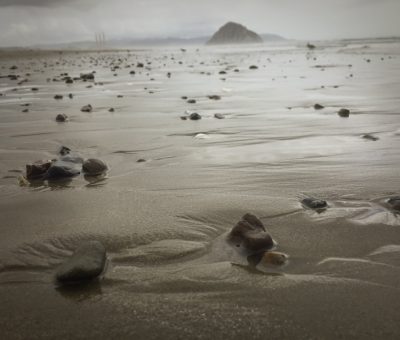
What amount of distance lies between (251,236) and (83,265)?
808mm

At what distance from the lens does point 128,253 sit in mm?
1908

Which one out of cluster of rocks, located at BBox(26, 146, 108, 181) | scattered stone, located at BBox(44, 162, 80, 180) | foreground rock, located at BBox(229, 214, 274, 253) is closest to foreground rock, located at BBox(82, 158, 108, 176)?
cluster of rocks, located at BBox(26, 146, 108, 181)

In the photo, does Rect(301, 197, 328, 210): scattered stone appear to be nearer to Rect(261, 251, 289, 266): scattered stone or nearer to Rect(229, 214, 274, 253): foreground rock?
Rect(229, 214, 274, 253): foreground rock

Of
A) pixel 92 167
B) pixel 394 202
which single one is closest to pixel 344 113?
pixel 394 202

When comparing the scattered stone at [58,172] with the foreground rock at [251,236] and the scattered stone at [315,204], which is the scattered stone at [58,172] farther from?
the scattered stone at [315,204]

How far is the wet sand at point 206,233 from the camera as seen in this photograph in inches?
55.8

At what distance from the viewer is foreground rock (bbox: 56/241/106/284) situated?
1.63 meters

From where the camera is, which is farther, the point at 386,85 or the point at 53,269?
the point at 386,85

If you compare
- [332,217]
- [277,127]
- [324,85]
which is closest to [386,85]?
[324,85]

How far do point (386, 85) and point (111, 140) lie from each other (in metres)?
7.02

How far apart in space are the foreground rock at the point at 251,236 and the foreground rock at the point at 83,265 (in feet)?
2.22

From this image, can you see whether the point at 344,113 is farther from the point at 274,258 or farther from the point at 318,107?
the point at 274,258

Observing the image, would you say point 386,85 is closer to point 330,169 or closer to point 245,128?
point 245,128

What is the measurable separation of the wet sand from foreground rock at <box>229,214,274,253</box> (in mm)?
66
